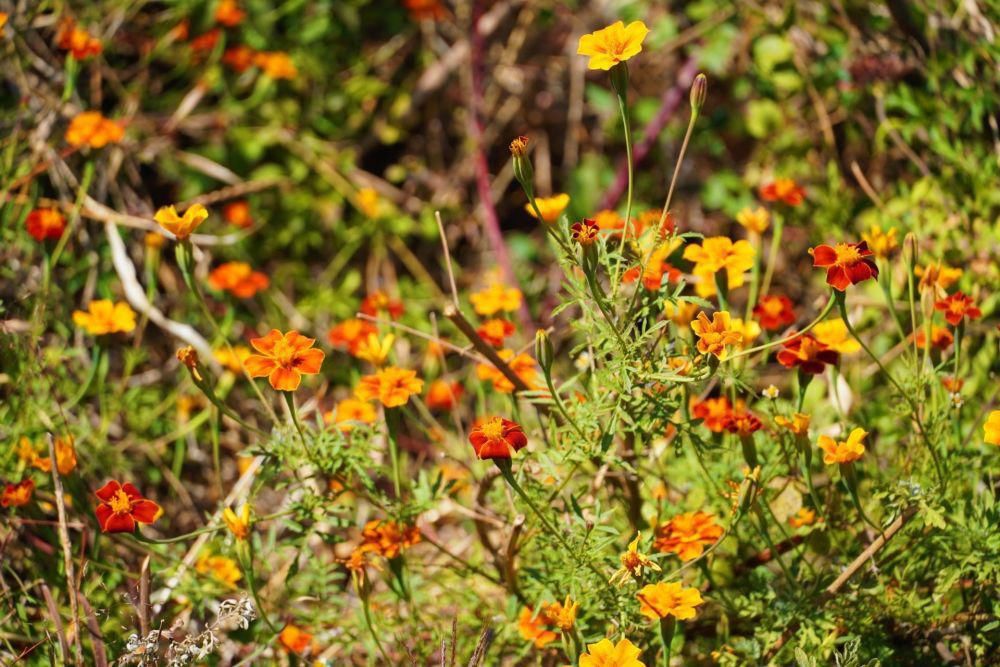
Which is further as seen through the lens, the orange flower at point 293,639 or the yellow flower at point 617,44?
the orange flower at point 293,639

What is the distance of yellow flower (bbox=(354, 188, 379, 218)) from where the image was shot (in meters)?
2.46

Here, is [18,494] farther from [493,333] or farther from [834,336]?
[834,336]

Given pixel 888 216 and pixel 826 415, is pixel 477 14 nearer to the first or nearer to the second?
pixel 888 216

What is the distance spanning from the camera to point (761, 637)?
1.33 metres

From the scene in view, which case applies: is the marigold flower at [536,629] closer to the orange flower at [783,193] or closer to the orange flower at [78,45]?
the orange flower at [783,193]

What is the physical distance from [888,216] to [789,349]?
0.82 metres

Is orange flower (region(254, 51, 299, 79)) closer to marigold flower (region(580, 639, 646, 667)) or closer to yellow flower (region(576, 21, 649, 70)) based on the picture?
yellow flower (region(576, 21, 649, 70))

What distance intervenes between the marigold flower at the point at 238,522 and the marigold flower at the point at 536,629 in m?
0.38

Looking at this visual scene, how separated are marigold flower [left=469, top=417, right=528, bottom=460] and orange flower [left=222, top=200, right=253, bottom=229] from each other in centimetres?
136

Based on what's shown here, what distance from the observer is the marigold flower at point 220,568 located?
1.53 metres

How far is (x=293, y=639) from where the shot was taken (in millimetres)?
1457

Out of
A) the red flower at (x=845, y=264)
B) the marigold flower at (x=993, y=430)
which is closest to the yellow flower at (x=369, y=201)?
the red flower at (x=845, y=264)

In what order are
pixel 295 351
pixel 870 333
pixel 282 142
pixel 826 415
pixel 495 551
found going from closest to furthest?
1. pixel 295 351
2. pixel 495 551
3. pixel 826 415
4. pixel 870 333
5. pixel 282 142

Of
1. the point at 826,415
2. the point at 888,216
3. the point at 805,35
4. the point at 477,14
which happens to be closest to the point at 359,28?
the point at 477,14
